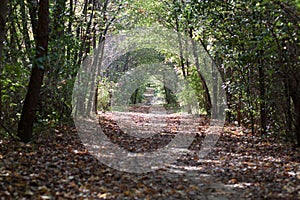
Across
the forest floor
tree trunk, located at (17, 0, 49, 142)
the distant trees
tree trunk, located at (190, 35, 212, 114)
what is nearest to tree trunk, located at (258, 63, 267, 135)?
the distant trees

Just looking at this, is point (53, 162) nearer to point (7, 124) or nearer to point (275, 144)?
point (7, 124)

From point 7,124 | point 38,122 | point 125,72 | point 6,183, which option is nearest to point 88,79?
point 38,122

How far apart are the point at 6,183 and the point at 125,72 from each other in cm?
2687

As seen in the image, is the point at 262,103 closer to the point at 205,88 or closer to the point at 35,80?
the point at 35,80

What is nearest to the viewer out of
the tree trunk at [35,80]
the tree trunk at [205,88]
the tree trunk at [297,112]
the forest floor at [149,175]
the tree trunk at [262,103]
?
the forest floor at [149,175]

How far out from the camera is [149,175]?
6379mm

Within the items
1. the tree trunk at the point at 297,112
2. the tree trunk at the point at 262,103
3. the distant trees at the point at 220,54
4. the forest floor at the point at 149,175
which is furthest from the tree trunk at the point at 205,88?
the tree trunk at the point at 297,112

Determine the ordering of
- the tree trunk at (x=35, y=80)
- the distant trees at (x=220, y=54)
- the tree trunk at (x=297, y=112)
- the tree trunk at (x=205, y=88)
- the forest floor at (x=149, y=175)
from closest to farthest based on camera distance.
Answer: the forest floor at (x=149, y=175), the distant trees at (x=220, y=54), the tree trunk at (x=35, y=80), the tree trunk at (x=297, y=112), the tree trunk at (x=205, y=88)

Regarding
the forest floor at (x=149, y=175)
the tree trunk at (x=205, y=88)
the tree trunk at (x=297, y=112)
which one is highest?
the tree trunk at (x=205, y=88)

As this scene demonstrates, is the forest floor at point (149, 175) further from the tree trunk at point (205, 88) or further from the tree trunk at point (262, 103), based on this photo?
the tree trunk at point (205, 88)

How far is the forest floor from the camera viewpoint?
507cm

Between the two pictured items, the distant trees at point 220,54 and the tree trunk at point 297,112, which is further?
the tree trunk at point 297,112

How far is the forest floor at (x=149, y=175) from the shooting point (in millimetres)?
5070

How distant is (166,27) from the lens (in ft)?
68.8
